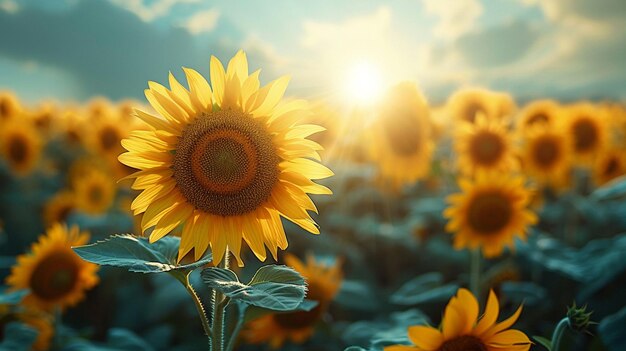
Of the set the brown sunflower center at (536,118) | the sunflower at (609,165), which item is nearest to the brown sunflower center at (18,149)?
the brown sunflower center at (536,118)

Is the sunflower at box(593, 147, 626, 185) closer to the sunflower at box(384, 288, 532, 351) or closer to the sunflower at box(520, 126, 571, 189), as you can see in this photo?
the sunflower at box(520, 126, 571, 189)

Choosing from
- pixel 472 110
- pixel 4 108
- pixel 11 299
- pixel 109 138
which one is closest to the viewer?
pixel 11 299

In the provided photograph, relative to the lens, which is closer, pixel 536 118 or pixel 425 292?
pixel 425 292

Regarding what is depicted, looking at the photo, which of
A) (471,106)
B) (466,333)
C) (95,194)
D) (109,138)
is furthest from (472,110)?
(466,333)

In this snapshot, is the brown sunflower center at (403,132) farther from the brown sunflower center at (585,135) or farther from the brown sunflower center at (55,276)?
the brown sunflower center at (55,276)

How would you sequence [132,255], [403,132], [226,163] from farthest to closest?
[403,132] → [226,163] → [132,255]

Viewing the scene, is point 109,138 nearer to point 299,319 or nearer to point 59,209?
point 59,209

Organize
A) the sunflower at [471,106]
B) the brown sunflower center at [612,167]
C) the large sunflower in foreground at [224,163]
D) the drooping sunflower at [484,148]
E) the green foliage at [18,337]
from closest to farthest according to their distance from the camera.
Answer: the large sunflower in foreground at [224,163]
the green foliage at [18,337]
the drooping sunflower at [484,148]
the brown sunflower center at [612,167]
the sunflower at [471,106]
